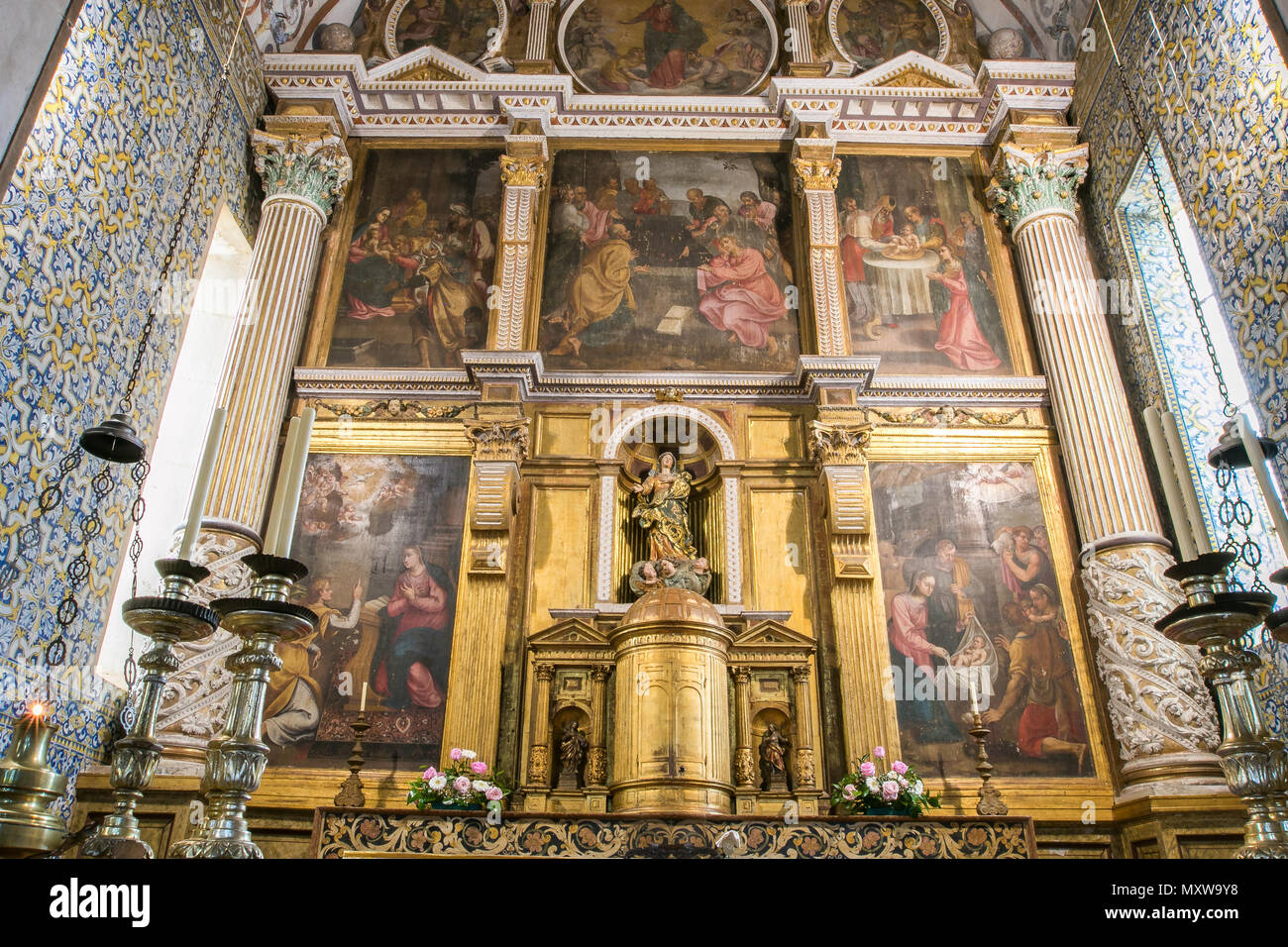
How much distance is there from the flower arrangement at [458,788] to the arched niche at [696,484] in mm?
2020

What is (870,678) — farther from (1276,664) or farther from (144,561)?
(144,561)

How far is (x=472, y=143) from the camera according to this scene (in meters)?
11.6

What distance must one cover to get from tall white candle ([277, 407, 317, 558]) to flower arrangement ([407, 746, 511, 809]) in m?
4.18

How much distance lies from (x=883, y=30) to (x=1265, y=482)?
10.6m

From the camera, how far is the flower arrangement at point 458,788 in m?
7.14

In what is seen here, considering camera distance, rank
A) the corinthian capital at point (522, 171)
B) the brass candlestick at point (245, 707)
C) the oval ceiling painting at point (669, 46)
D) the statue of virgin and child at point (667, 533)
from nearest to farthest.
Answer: the brass candlestick at point (245, 707), the statue of virgin and child at point (667, 533), the corinthian capital at point (522, 171), the oval ceiling painting at point (669, 46)

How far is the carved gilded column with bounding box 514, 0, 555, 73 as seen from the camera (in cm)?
1145

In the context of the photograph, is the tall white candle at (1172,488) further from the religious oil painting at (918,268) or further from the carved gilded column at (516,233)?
the carved gilded column at (516,233)

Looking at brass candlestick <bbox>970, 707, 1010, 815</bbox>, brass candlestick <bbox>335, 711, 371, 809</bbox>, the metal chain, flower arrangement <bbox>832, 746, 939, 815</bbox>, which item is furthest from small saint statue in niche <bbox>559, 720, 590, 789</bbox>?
the metal chain

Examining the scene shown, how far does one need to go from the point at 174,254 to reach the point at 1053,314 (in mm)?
9078

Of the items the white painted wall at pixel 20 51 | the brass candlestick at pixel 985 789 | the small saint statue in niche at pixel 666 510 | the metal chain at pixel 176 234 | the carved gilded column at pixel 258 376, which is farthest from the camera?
the small saint statue in niche at pixel 666 510

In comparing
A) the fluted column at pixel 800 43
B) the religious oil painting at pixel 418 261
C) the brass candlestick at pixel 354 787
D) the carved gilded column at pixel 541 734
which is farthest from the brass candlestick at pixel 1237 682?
the fluted column at pixel 800 43

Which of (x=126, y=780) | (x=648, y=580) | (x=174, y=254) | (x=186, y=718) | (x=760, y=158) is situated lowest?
(x=126, y=780)
